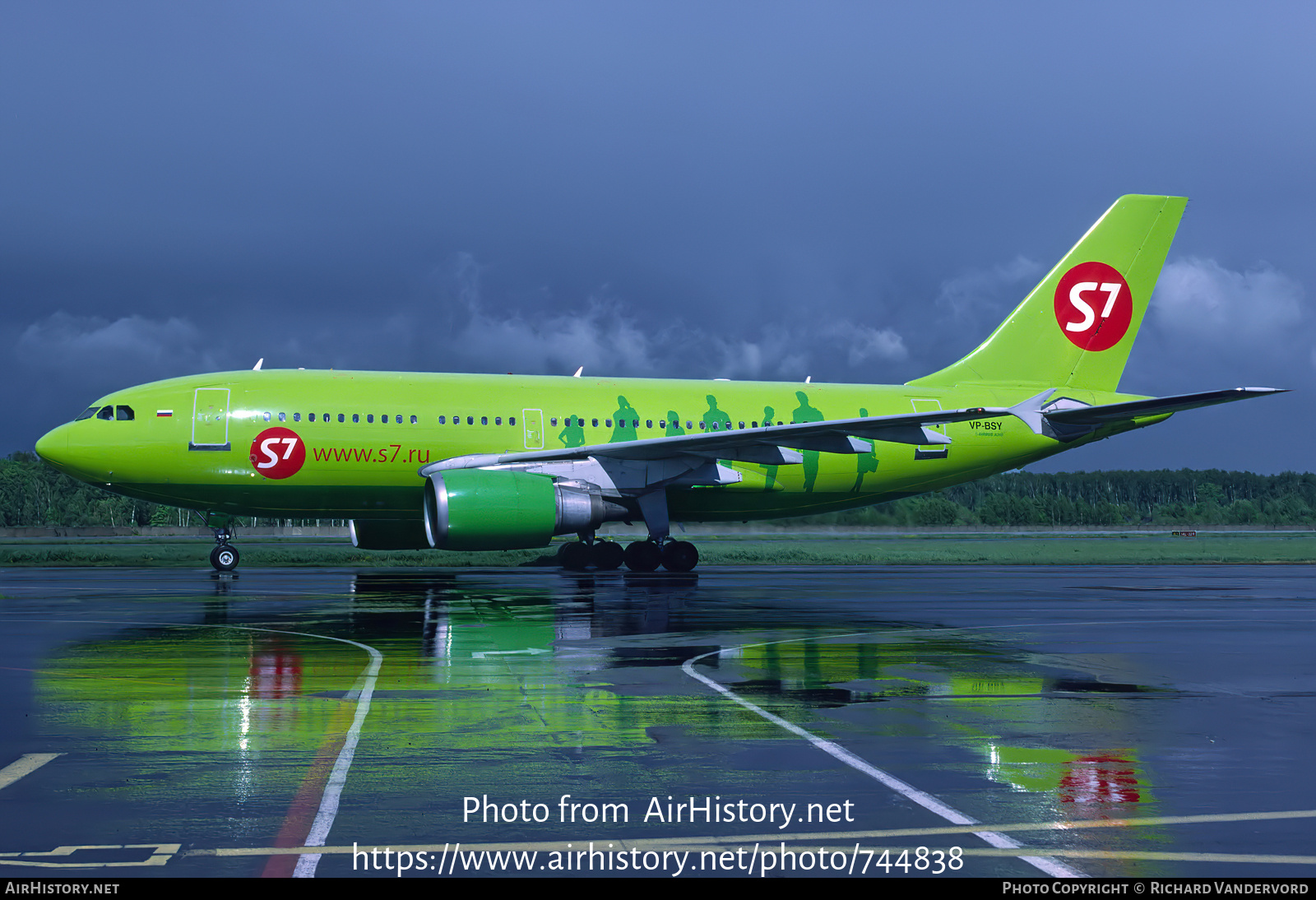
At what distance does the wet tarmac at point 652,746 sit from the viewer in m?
4.59

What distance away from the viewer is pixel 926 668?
1002cm

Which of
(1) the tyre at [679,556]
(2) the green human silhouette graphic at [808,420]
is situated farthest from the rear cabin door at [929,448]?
(1) the tyre at [679,556]

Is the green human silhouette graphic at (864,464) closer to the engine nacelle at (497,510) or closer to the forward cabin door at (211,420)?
the engine nacelle at (497,510)

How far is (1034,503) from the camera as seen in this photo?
54.3 m

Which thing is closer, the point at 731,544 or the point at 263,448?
the point at 263,448

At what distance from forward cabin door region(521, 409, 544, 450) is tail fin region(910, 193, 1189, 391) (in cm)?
995

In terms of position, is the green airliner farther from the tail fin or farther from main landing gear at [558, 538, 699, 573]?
the tail fin

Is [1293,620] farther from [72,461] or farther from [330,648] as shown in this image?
[72,461]

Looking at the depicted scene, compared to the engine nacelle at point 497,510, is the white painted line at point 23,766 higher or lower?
lower

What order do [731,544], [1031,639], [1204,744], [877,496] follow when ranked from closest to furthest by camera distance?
[1204,744], [1031,639], [877,496], [731,544]

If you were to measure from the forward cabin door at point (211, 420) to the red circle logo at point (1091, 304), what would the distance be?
19590mm
